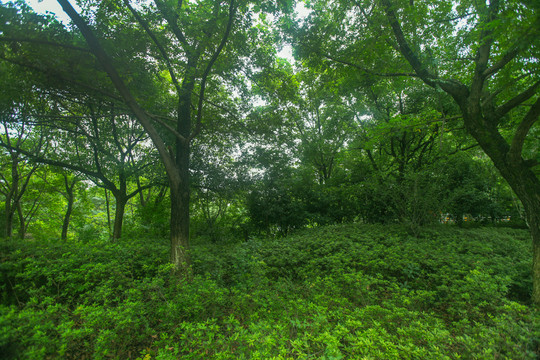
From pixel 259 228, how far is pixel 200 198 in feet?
10.1

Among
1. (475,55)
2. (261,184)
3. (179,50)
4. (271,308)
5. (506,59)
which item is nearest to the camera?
(271,308)

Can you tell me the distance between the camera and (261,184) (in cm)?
998

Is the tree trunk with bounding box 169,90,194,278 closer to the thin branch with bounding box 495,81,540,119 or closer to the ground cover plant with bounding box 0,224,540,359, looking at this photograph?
the ground cover plant with bounding box 0,224,540,359

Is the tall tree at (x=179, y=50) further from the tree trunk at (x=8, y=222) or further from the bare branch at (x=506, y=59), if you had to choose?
the tree trunk at (x=8, y=222)

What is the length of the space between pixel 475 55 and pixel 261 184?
760 cm

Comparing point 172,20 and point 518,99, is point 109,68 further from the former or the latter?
point 518,99

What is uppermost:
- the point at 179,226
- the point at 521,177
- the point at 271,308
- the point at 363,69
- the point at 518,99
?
the point at 363,69

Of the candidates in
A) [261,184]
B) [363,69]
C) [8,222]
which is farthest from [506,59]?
[8,222]

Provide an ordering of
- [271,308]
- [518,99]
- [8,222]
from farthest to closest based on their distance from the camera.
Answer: [8,222], [518,99], [271,308]

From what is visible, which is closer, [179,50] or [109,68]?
[109,68]

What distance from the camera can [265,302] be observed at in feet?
10.0

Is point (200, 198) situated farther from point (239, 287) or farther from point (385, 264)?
point (385, 264)

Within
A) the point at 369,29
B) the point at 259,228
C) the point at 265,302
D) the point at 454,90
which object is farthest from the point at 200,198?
the point at 454,90

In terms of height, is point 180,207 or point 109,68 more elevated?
point 109,68
